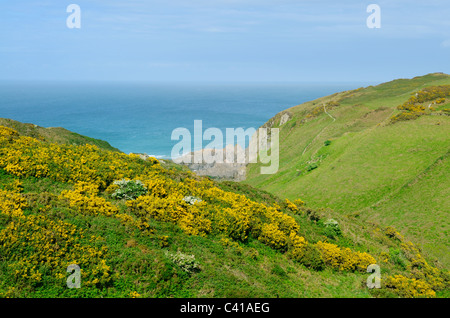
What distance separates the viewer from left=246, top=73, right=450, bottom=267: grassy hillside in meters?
33.0

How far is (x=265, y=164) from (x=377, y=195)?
43462 millimetres

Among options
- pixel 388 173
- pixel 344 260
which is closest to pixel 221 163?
pixel 388 173

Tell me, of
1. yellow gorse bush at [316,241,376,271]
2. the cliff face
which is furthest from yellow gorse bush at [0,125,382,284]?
the cliff face

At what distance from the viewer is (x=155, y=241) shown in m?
15.4

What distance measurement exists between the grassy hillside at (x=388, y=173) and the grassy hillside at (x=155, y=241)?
9.15m

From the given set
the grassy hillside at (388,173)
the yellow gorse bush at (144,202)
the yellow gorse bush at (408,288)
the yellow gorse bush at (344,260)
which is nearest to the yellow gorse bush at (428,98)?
the grassy hillside at (388,173)

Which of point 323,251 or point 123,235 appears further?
point 323,251

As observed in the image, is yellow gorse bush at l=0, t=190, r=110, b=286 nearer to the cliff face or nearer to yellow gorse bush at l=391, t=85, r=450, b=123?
the cliff face

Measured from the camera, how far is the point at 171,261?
45.4ft

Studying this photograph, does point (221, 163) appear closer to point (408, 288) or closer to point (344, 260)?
point (344, 260)
